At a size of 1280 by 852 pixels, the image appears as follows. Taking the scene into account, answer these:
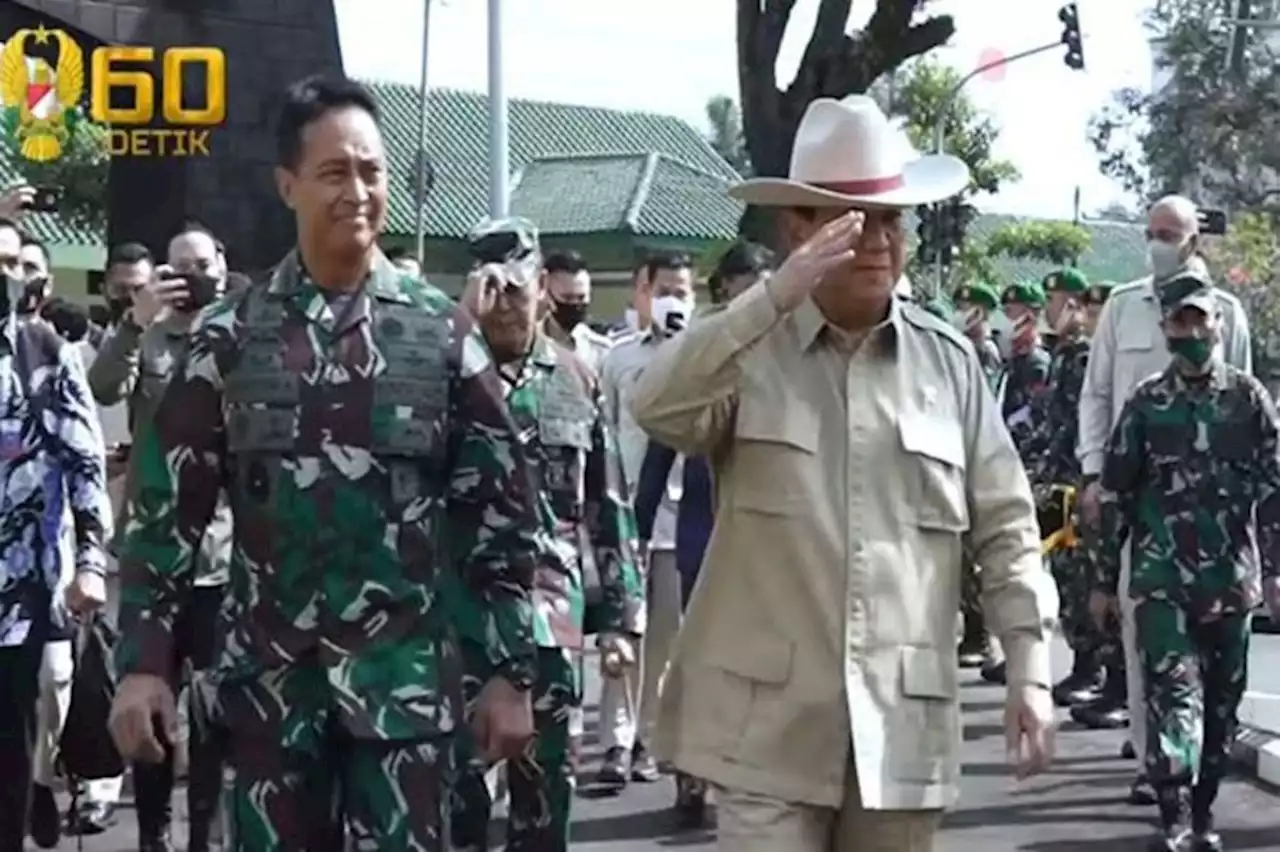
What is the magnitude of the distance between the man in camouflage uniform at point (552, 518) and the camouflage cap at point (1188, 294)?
2306 mm

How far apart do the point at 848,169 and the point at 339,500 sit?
1.21 meters

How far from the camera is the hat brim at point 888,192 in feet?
16.8

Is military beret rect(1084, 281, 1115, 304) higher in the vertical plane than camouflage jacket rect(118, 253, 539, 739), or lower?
higher

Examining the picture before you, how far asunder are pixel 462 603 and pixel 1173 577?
4242 mm

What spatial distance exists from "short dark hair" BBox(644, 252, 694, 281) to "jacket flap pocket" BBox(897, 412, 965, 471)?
5.67 metres

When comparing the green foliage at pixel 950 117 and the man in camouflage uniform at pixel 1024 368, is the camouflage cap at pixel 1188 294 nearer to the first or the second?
the man in camouflage uniform at pixel 1024 368

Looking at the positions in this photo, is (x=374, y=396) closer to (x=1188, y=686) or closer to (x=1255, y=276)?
(x=1188, y=686)

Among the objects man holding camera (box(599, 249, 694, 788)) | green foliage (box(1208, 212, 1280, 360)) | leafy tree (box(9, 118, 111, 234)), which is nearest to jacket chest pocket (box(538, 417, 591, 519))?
man holding camera (box(599, 249, 694, 788))

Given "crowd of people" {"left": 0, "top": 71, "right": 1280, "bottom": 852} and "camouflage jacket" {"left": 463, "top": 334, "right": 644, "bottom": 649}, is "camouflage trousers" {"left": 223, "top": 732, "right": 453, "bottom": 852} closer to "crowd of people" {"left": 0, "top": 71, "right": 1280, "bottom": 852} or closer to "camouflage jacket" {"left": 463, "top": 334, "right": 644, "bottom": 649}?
"crowd of people" {"left": 0, "top": 71, "right": 1280, "bottom": 852}

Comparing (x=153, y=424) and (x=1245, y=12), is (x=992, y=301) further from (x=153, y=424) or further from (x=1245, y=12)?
(x=1245, y=12)

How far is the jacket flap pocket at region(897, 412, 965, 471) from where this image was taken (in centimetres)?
510

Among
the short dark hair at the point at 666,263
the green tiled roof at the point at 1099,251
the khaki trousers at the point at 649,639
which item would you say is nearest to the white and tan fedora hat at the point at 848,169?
the khaki trousers at the point at 649,639

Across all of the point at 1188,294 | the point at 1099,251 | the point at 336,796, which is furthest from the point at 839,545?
the point at 1099,251

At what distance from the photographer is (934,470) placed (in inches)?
202
